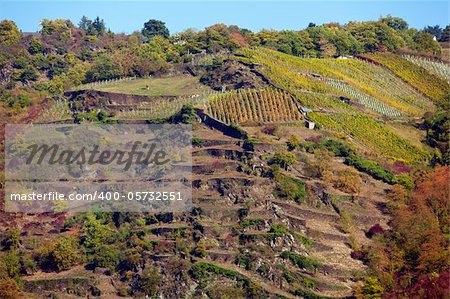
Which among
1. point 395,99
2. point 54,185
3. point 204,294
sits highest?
point 395,99

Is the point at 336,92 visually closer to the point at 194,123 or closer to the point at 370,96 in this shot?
the point at 370,96

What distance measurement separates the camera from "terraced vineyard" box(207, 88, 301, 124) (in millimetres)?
57344

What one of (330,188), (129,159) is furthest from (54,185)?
(330,188)

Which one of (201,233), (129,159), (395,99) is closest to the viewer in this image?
(201,233)

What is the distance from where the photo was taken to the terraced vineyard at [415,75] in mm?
73844

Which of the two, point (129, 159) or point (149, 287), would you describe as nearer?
point (149, 287)

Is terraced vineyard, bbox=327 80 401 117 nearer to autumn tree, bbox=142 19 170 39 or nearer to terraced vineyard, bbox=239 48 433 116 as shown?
terraced vineyard, bbox=239 48 433 116

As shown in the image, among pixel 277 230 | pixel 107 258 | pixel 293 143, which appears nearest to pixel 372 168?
pixel 293 143

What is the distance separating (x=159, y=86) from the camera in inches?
2692

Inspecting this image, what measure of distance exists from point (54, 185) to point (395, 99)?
29.7 meters

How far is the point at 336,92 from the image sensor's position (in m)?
65.6

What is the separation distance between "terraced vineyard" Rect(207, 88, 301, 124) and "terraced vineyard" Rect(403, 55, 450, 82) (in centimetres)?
2238

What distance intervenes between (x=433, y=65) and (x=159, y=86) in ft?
85.2

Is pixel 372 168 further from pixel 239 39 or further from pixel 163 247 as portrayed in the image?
pixel 239 39
